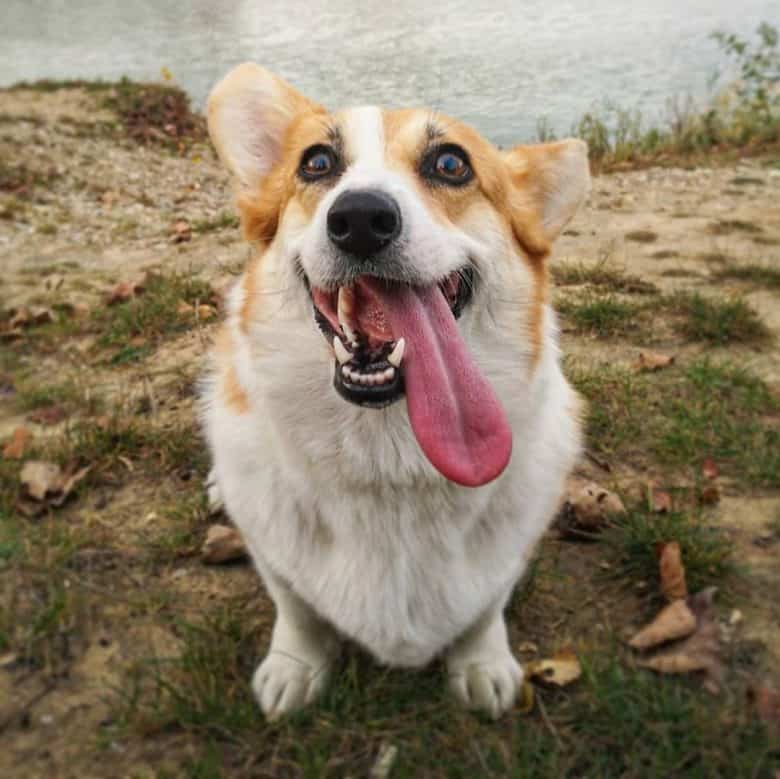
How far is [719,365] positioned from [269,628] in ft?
8.42

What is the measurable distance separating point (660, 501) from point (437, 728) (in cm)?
125

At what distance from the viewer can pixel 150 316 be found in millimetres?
4320

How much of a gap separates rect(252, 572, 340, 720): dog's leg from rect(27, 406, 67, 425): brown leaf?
73.8 inches

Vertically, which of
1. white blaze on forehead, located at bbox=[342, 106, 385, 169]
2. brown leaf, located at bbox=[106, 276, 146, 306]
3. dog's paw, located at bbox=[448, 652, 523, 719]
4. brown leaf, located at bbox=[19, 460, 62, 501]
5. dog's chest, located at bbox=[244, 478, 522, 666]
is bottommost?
dog's paw, located at bbox=[448, 652, 523, 719]

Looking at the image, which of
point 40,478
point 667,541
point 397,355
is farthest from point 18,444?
point 667,541

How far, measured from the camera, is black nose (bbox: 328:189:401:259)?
174cm

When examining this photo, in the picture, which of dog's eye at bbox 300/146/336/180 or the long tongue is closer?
the long tongue

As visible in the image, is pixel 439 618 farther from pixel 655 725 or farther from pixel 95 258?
pixel 95 258

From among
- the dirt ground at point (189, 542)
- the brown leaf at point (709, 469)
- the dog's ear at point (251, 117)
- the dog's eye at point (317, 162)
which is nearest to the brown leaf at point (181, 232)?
the dirt ground at point (189, 542)

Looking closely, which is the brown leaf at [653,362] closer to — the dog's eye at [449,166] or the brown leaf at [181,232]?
the dog's eye at [449,166]

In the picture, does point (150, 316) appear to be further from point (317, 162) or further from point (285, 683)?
point (285, 683)

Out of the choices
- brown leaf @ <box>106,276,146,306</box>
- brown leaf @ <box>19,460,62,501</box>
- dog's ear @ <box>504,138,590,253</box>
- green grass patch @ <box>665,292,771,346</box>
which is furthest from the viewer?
brown leaf @ <box>106,276,146,306</box>

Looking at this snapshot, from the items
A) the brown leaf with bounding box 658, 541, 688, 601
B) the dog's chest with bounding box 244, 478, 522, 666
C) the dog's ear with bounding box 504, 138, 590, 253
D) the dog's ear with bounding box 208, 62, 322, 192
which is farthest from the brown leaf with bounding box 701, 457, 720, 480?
the dog's ear with bounding box 208, 62, 322, 192

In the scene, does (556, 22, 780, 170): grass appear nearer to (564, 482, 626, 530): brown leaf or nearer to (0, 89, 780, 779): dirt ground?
(0, 89, 780, 779): dirt ground
